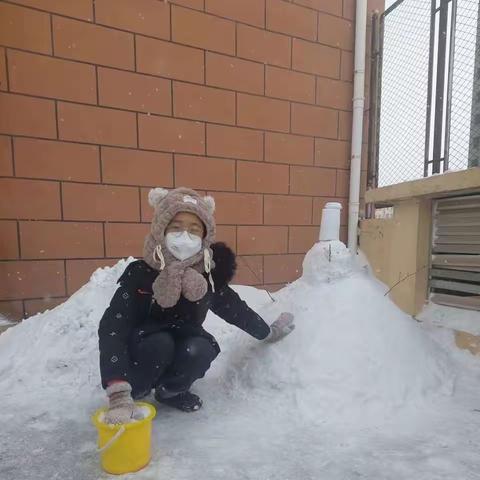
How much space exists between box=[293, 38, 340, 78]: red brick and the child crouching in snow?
2.44 m

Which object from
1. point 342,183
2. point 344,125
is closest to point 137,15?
point 344,125

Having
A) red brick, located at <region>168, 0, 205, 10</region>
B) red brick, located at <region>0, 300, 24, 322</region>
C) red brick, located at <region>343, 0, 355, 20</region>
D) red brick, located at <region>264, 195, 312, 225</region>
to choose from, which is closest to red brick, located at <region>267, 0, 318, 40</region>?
red brick, located at <region>343, 0, 355, 20</region>

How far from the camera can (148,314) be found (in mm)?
1766

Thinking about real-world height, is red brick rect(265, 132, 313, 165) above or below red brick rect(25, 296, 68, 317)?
above

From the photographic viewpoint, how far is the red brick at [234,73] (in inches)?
128

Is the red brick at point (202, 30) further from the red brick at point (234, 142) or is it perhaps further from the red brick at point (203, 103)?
the red brick at point (234, 142)

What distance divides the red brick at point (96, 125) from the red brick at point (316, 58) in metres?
1.64

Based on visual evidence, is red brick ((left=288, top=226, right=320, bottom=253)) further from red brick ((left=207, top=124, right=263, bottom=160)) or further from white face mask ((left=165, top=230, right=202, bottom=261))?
white face mask ((left=165, top=230, right=202, bottom=261))

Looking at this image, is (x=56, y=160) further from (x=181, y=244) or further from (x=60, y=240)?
(x=181, y=244)

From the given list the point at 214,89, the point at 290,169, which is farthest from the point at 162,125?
the point at 290,169

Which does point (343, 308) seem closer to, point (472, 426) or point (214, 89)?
point (472, 426)

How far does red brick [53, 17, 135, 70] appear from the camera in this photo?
9.06 feet

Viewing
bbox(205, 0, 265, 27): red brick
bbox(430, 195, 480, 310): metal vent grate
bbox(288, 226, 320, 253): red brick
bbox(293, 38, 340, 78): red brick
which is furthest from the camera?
bbox(288, 226, 320, 253): red brick

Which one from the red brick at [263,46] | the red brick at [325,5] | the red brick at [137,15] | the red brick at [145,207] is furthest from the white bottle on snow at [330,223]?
the red brick at [325,5]
